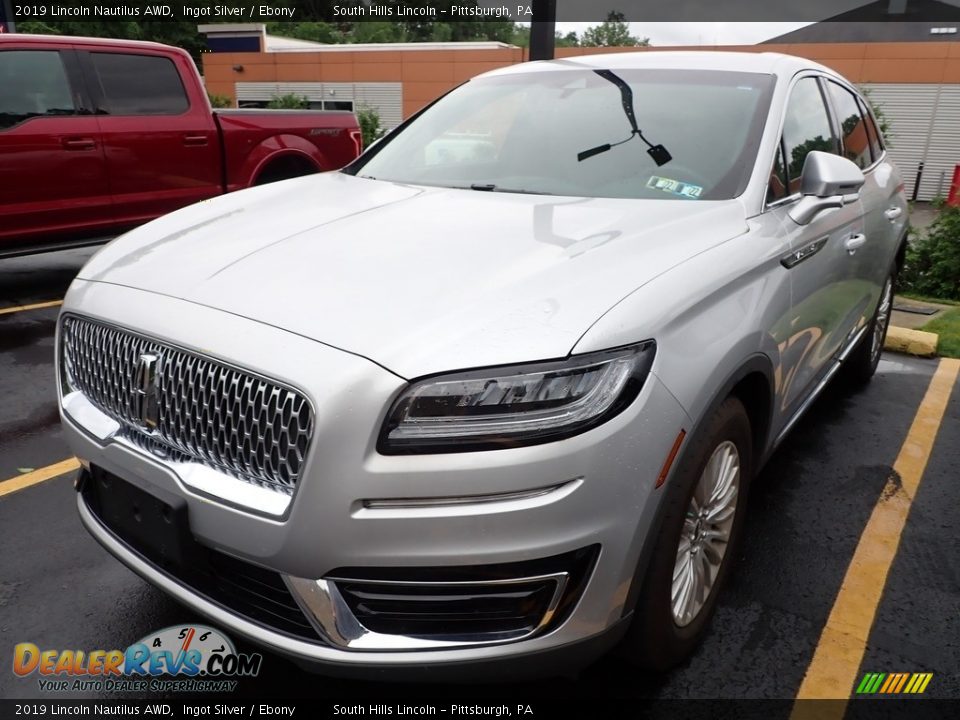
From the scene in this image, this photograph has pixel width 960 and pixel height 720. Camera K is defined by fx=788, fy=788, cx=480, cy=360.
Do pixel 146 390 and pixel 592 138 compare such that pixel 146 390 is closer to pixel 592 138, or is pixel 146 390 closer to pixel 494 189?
pixel 494 189

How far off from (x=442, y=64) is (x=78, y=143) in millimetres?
27984

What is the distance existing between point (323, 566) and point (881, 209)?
3548 millimetres

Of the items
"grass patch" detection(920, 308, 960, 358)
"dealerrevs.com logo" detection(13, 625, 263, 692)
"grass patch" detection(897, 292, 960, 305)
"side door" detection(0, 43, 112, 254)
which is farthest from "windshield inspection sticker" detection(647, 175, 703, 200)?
"grass patch" detection(897, 292, 960, 305)

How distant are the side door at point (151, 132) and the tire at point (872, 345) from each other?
5627 mm

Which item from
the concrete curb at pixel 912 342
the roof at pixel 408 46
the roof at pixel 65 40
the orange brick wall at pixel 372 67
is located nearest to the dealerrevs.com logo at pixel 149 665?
the concrete curb at pixel 912 342

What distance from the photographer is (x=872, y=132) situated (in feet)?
15.1

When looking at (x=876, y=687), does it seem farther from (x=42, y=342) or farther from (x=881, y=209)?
(x=42, y=342)

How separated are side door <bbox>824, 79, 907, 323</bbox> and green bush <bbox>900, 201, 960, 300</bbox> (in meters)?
4.20

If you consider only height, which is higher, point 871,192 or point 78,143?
point 871,192

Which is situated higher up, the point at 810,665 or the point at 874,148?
the point at 874,148

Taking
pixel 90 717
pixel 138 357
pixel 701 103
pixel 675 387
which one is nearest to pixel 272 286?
pixel 138 357

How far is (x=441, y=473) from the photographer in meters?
1.68

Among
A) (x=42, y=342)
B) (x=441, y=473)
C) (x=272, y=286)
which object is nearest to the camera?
(x=441, y=473)

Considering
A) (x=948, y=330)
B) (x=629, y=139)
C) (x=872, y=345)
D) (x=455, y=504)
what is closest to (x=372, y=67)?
(x=948, y=330)
